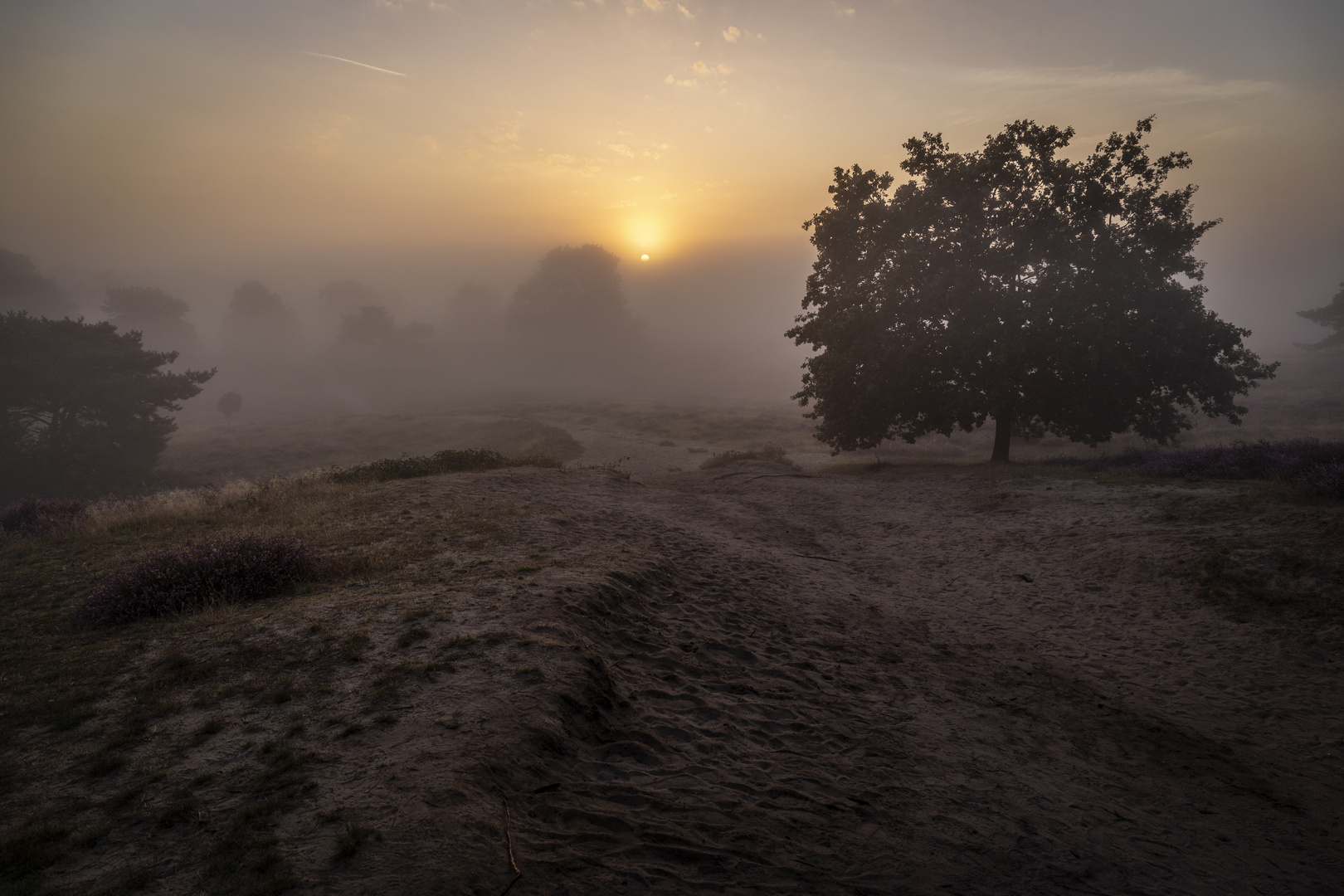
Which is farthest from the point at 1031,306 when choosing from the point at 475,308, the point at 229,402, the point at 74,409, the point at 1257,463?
the point at 475,308

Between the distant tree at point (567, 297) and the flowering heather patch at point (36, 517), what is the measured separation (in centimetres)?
11047

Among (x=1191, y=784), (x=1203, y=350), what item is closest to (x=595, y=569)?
(x=1191, y=784)

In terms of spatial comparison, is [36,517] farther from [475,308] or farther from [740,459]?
[475,308]

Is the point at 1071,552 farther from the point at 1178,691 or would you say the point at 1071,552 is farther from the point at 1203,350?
the point at 1203,350

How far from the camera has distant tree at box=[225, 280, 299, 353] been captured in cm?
13162

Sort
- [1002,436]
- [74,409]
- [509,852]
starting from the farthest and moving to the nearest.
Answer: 1. [74,409]
2. [1002,436]
3. [509,852]

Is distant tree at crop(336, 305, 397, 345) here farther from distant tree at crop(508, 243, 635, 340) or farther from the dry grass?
the dry grass

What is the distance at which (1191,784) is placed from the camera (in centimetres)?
575

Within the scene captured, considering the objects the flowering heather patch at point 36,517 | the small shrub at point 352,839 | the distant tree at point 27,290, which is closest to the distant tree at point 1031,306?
the small shrub at point 352,839

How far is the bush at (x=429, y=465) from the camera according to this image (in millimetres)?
17859

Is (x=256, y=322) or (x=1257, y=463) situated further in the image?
(x=256, y=322)

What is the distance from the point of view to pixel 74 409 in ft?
110

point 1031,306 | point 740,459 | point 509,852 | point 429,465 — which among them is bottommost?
point 509,852

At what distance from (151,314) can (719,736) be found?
143 m
